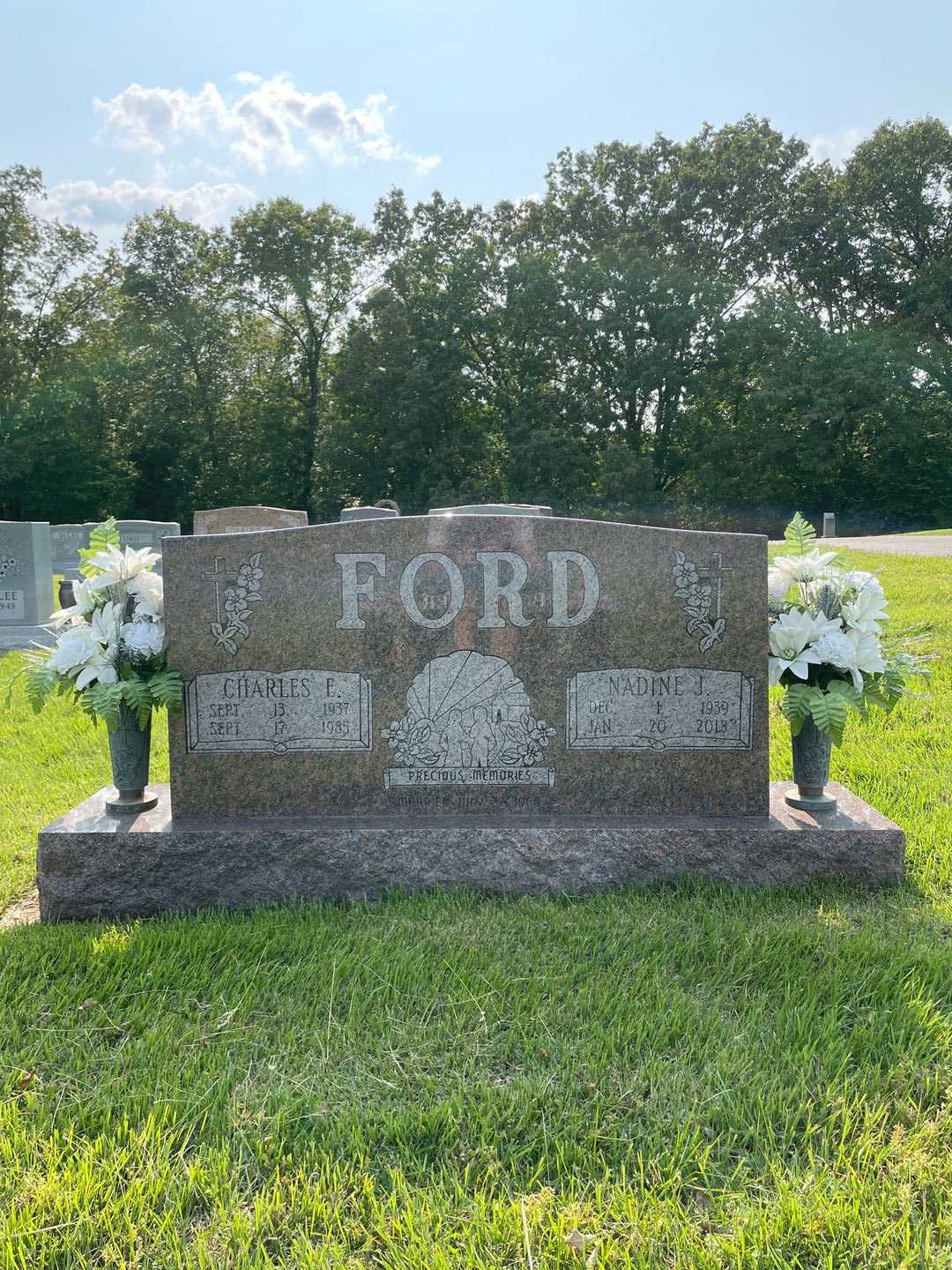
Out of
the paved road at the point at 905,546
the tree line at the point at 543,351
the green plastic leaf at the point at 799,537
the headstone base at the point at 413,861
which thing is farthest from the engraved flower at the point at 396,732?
the tree line at the point at 543,351

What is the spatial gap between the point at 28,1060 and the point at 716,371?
2973cm

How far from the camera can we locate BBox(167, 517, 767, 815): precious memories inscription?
341 centimetres

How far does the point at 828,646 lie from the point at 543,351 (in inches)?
1081

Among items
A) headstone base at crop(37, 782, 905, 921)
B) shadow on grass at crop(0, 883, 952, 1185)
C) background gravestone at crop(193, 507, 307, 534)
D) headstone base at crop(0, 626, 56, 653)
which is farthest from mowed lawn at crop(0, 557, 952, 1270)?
background gravestone at crop(193, 507, 307, 534)

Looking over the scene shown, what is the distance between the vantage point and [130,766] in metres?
3.50

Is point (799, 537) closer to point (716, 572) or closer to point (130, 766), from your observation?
point (716, 572)

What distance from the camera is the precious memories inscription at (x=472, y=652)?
3408 millimetres

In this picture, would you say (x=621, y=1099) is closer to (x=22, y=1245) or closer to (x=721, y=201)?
(x=22, y=1245)

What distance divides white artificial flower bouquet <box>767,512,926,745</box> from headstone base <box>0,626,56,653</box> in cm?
943

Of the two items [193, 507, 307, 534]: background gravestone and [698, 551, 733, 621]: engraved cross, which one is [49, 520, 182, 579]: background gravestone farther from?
[698, 551, 733, 621]: engraved cross

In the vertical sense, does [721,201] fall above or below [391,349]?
above

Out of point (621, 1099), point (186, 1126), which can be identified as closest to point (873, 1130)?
point (621, 1099)

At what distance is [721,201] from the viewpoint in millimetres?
29547

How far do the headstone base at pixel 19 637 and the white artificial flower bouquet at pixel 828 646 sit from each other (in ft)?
30.9
